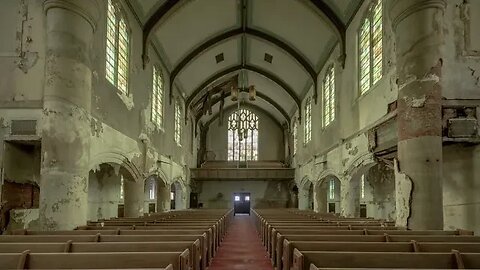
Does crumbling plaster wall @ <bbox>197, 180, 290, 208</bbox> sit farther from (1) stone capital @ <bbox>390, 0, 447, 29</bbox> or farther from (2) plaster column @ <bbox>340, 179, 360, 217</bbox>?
(1) stone capital @ <bbox>390, 0, 447, 29</bbox>

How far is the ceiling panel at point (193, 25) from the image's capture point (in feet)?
55.1

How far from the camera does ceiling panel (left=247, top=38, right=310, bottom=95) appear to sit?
2131 centimetres

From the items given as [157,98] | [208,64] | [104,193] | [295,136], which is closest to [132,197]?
[104,193]

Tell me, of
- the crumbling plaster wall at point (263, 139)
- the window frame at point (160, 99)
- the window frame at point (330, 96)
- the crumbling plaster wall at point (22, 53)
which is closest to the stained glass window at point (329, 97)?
the window frame at point (330, 96)

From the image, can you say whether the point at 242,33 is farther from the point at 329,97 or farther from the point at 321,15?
the point at 321,15

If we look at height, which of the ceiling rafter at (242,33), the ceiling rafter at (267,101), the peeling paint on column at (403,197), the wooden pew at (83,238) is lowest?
the wooden pew at (83,238)

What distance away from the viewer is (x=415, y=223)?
855 centimetres

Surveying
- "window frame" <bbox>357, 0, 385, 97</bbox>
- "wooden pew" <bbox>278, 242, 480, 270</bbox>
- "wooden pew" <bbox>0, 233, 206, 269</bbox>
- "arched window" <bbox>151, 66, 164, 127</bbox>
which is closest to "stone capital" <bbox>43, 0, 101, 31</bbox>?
"wooden pew" <bbox>0, 233, 206, 269</bbox>

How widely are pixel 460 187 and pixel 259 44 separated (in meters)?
13.9

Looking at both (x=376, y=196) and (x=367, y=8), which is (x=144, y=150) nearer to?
(x=367, y=8)

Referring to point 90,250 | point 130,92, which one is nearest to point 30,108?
point 130,92

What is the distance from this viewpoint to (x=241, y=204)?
34.5 m

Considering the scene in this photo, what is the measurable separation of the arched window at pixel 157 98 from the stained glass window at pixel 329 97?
7.36 meters

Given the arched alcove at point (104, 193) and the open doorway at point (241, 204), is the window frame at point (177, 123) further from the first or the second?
the open doorway at point (241, 204)
